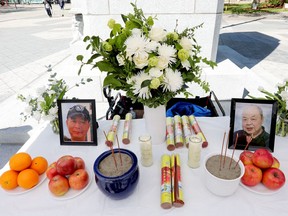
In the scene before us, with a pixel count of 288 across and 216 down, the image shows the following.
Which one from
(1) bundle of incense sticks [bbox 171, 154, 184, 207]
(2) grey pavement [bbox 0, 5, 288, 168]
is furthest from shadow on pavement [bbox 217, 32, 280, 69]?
(1) bundle of incense sticks [bbox 171, 154, 184, 207]

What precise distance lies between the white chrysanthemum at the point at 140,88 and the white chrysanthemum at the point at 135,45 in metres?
0.11

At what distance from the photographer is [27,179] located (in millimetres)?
1028

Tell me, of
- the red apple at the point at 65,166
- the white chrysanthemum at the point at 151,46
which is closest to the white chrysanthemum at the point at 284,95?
the white chrysanthemum at the point at 151,46

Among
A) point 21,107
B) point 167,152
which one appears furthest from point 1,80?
point 167,152

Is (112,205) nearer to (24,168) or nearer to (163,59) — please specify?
(24,168)

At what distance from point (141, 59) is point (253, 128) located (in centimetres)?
75

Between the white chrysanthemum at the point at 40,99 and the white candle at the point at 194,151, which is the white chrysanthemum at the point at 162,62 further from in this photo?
the white chrysanthemum at the point at 40,99

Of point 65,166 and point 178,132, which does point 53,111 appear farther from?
point 178,132

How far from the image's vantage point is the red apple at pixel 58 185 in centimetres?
97

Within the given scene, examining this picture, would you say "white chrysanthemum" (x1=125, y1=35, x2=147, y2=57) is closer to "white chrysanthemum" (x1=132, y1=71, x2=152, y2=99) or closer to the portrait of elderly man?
"white chrysanthemum" (x1=132, y1=71, x2=152, y2=99)

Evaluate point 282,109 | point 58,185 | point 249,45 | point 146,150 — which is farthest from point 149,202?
point 249,45

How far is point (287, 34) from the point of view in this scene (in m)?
8.48

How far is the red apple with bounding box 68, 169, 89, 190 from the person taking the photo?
1002 mm

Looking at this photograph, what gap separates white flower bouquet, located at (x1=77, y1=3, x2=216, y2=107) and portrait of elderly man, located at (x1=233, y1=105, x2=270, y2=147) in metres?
0.39
